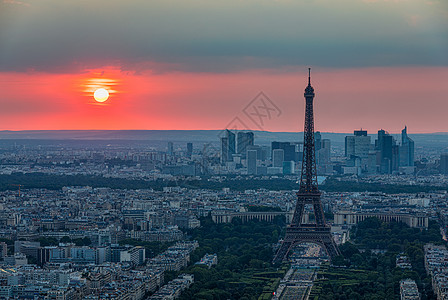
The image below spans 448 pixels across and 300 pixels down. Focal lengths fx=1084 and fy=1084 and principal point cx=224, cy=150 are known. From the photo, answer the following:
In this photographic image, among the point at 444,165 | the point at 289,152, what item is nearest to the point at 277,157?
the point at 289,152

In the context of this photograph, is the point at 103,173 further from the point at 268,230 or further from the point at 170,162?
the point at 268,230

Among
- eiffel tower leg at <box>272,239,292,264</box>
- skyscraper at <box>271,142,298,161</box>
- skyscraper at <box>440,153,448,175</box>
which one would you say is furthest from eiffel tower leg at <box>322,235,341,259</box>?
skyscraper at <box>271,142,298,161</box>

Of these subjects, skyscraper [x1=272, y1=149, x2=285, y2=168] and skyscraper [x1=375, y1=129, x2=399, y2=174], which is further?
skyscraper [x1=272, y1=149, x2=285, y2=168]

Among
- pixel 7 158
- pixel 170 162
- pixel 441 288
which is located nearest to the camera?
pixel 441 288

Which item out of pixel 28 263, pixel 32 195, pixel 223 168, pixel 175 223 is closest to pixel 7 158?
pixel 223 168

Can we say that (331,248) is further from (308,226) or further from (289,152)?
(289,152)

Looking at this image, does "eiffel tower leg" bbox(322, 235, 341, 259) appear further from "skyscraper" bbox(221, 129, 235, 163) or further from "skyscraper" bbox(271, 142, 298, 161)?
"skyscraper" bbox(271, 142, 298, 161)

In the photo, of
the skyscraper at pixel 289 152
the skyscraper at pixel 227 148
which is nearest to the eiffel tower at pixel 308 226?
the skyscraper at pixel 227 148

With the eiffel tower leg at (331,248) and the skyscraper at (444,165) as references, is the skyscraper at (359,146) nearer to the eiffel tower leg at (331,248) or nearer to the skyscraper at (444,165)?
the skyscraper at (444,165)
